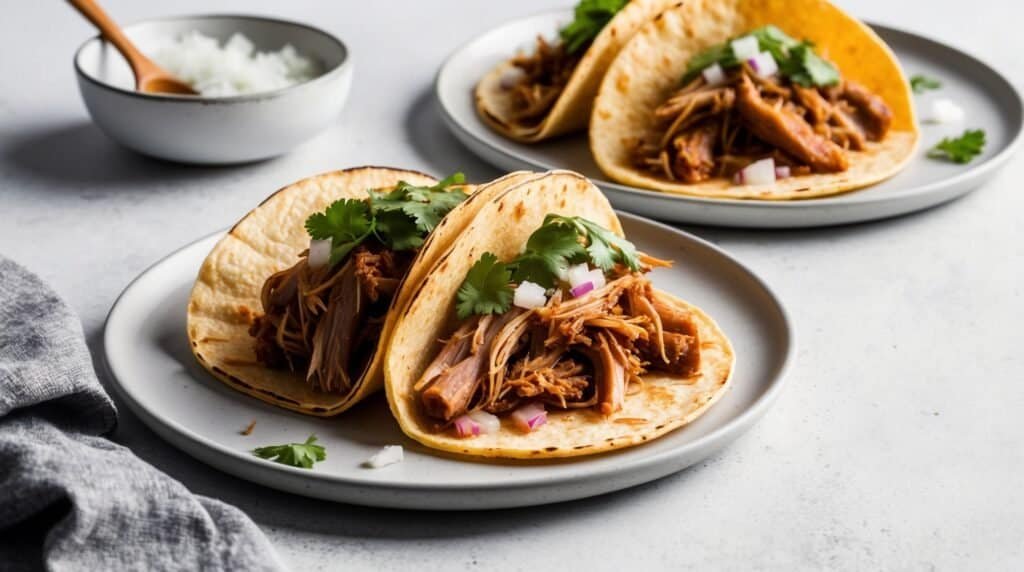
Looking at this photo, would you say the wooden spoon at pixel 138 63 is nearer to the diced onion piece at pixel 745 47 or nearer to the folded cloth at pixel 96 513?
the diced onion piece at pixel 745 47

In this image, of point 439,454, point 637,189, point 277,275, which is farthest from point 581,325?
point 637,189

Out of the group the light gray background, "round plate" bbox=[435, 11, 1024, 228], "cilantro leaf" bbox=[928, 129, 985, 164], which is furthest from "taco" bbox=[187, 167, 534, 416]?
"cilantro leaf" bbox=[928, 129, 985, 164]

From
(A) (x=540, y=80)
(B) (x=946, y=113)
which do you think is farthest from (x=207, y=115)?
(B) (x=946, y=113)

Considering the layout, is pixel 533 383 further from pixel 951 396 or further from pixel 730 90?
pixel 730 90

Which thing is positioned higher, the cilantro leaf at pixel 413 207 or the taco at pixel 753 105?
the cilantro leaf at pixel 413 207

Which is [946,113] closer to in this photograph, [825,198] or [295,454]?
[825,198]

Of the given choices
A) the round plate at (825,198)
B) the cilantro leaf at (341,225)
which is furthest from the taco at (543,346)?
the round plate at (825,198)

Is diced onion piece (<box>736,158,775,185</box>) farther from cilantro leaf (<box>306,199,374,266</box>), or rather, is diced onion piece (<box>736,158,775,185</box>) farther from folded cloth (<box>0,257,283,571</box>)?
folded cloth (<box>0,257,283,571</box>)
